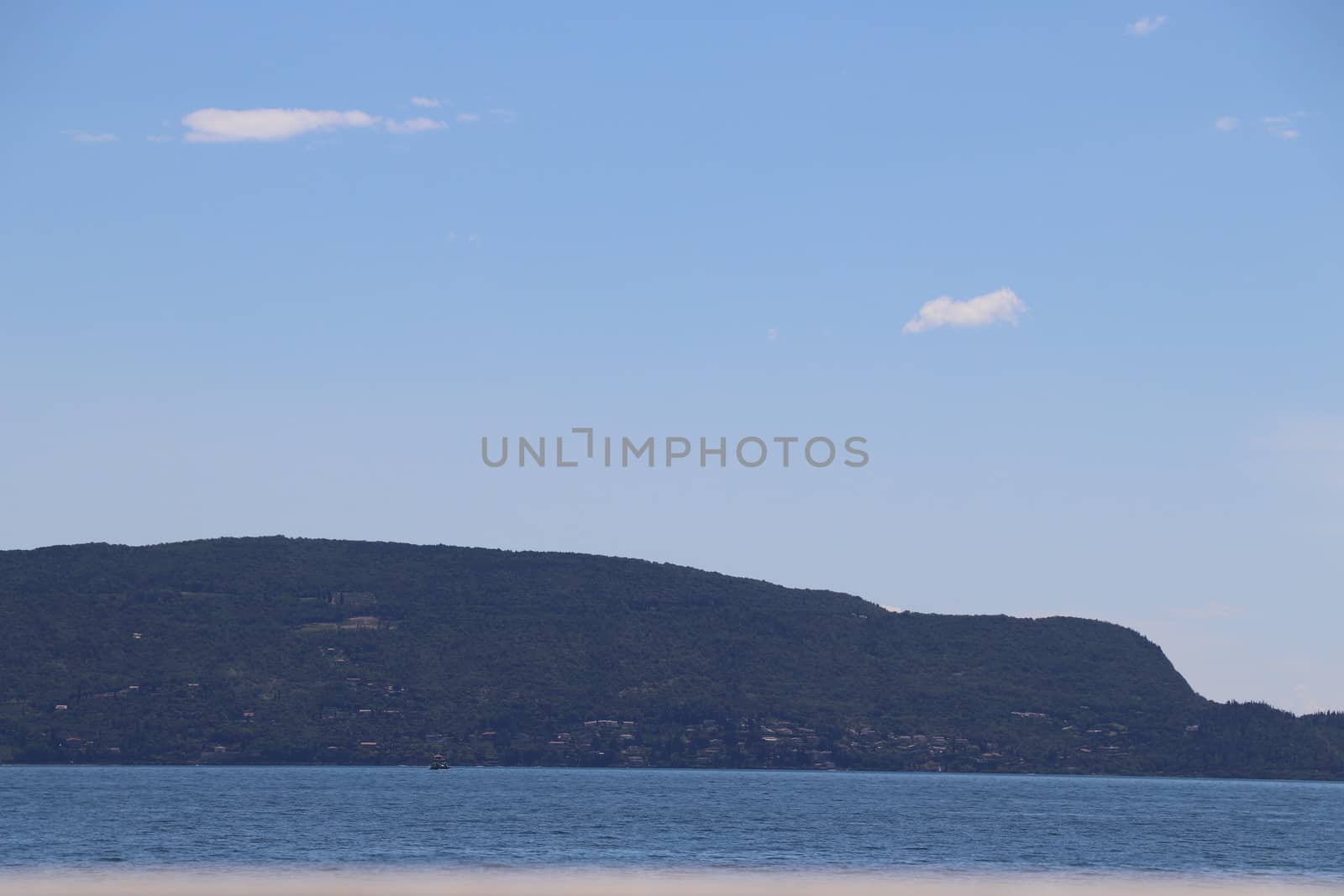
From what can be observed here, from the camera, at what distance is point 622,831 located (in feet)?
375

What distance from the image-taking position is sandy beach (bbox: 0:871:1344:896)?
71688 mm

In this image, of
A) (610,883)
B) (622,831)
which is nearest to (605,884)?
(610,883)

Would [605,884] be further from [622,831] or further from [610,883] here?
[622,831]

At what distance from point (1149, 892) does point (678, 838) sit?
3752 cm

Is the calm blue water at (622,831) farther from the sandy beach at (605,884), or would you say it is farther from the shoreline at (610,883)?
the sandy beach at (605,884)

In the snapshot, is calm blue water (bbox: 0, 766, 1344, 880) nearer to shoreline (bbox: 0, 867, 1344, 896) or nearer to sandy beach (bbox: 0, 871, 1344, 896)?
shoreline (bbox: 0, 867, 1344, 896)

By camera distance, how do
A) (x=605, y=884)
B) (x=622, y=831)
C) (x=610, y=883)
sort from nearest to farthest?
(x=605, y=884) < (x=610, y=883) < (x=622, y=831)

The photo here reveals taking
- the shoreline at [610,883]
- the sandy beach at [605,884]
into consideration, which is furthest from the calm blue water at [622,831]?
the sandy beach at [605,884]

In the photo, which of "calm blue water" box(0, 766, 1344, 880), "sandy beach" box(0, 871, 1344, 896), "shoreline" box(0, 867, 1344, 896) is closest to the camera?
"sandy beach" box(0, 871, 1344, 896)

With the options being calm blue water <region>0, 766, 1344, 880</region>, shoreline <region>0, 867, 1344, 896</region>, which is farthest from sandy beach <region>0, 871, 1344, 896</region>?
calm blue water <region>0, 766, 1344, 880</region>

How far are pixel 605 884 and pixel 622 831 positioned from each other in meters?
38.1

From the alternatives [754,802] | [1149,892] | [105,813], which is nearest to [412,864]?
[1149,892]

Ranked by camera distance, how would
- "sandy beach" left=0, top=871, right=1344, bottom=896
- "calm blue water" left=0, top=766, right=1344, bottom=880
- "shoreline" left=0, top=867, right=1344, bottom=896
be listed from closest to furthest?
"sandy beach" left=0, top=871, right=1344, bottom=896
"shoreline" left=0, top=867, right=1344, bottom=896
"calm blue water" left=0, top=766, right=1344, bottom=880

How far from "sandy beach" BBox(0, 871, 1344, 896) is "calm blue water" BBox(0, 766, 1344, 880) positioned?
555 cm
